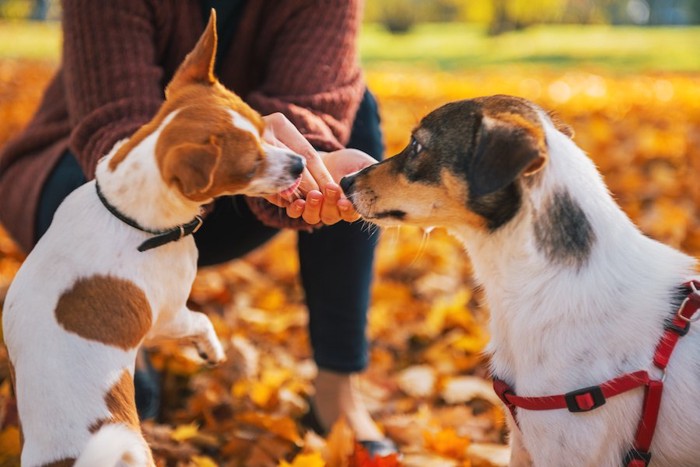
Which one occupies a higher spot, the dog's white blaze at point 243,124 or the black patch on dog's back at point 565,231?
the dog's white blaze at point 243,124

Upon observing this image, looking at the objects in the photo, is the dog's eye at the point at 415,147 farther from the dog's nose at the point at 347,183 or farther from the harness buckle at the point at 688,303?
the harness buckle at the point at 688,303

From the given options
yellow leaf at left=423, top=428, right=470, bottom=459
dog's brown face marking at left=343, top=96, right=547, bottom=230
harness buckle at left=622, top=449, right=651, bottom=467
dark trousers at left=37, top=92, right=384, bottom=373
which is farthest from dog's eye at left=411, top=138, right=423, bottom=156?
yellow leaf at left=423, top=428, right=470, bottom=459

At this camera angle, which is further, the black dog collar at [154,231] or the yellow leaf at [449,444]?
the yellow leaf at [449,444]

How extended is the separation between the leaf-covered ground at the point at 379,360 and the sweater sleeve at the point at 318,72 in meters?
0.30

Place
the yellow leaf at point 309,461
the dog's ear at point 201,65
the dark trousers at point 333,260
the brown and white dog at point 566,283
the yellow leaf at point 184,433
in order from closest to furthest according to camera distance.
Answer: the brown and white dog at point 566,283
the dog's ear at point 201,65
the yellow leaf at point 309,461
the yellow leaf at point 184,433
the dark trousers at point 333,260

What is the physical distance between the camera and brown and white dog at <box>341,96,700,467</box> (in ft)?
6.29

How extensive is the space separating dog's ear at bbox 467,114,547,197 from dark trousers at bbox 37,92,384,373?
0.91 metres

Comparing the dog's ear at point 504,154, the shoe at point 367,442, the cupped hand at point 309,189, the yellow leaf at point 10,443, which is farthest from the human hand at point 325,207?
the yellow leaf at point 10,443

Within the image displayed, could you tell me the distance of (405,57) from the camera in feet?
55.4

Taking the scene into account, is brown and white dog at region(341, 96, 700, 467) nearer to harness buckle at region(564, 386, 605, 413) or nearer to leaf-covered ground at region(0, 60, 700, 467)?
harness buckle at region(564, 386, 605, 413)

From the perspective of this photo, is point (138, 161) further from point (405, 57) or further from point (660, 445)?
point (405, 57)

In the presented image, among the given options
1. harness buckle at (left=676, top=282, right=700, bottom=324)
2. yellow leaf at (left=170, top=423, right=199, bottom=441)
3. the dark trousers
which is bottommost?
yellow leaf at (left=170, top=423, right=199, bottom=441)

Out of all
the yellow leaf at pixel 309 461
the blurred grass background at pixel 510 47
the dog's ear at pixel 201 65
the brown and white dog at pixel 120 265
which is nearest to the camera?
the brown and white dog at pixel 120 265

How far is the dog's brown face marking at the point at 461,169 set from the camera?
73.5 inches
